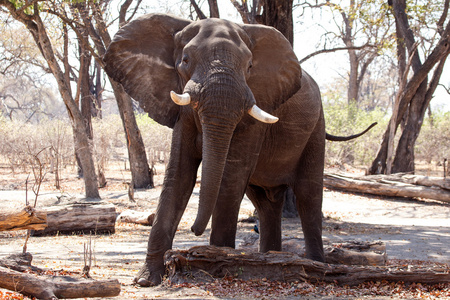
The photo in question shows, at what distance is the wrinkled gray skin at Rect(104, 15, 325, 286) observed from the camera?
4.70 metres

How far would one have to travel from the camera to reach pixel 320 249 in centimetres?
623

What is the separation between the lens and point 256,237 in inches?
295

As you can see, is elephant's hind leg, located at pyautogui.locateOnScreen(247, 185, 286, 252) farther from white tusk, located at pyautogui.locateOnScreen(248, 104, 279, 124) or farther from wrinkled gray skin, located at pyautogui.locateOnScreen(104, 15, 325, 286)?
white tusk, located at pyautogui.locateOnScreen(248, 104, 279, 124)

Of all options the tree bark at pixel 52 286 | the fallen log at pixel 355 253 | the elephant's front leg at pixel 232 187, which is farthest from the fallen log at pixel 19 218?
the fallen log at pixel 355 253

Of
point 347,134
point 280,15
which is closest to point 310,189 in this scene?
point 280,15

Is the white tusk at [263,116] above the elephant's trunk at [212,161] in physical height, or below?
above

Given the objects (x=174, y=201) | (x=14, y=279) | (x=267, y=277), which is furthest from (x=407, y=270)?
(x=14, y=279)

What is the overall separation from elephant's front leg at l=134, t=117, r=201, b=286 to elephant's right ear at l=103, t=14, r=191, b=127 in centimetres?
37

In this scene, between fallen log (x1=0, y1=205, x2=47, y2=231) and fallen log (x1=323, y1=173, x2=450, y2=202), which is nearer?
fallen log (x1=0, y1=205, x2=47, y2=231)

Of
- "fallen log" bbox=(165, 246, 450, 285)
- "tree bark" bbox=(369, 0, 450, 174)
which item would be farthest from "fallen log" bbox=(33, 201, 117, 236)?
"tree bark" bbox=(369, 0, 450, 174)

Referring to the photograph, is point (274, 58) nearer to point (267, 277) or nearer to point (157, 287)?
point (267, 277)

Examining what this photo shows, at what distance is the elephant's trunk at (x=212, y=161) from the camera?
468cm

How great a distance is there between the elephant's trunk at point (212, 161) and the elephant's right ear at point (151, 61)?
34.3 inches

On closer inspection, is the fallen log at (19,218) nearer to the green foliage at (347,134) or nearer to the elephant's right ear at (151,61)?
the elephant's right ear at (151,61)
